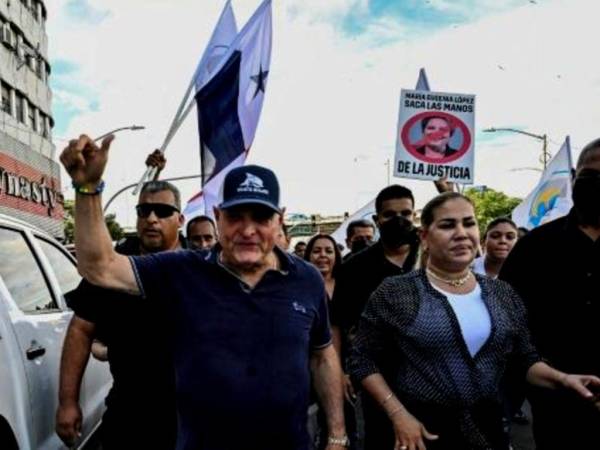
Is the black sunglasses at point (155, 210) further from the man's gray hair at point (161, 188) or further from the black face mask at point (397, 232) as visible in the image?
the black face mask at point (397, 232)

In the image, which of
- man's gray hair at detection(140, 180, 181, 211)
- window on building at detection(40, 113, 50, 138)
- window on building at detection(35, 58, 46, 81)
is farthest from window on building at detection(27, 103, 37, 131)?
man's gray hair at detection(140, 180, 181, 211)

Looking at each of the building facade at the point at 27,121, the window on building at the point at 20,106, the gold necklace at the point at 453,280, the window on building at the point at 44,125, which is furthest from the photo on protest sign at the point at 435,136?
the window on building at the point at 44,125

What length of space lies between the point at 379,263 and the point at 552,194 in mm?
6103

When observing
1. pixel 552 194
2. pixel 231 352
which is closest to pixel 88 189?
pixel 231 352

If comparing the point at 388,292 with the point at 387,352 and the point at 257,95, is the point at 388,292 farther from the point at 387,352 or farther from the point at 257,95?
the point at 257,95

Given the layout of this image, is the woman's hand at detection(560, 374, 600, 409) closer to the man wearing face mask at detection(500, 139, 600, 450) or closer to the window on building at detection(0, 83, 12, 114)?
the man wearing face mask at detection(500, 139, 600, 450)

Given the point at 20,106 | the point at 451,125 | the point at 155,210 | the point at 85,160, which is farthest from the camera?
the point at 20,106

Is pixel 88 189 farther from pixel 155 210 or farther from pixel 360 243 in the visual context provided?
pixel 360 243

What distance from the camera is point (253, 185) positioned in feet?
7.47

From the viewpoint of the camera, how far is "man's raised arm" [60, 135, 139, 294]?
1.95m

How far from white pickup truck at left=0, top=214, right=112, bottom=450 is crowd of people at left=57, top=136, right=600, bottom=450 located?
195mm

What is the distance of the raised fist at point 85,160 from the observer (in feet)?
6.39

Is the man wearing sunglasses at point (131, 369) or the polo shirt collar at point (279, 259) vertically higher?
the polo shirt collar at point (279, 259)

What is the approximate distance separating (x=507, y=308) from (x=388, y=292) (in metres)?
0.48
